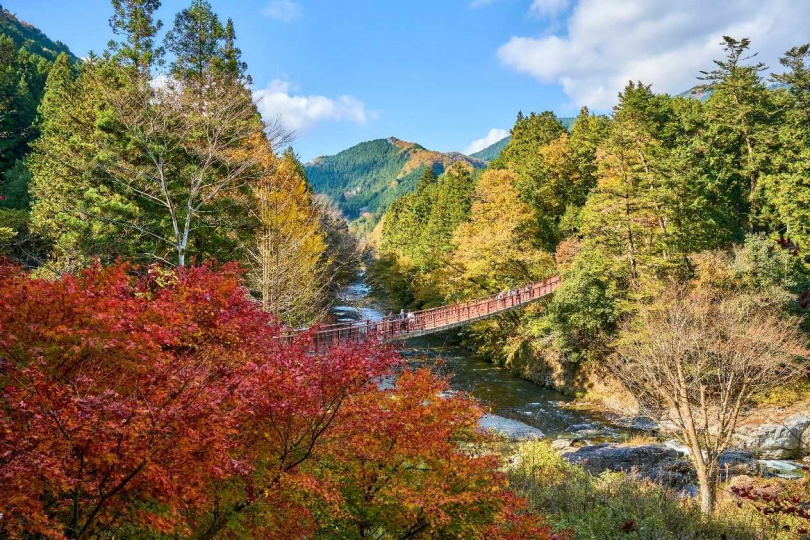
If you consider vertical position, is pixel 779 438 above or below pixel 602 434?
above

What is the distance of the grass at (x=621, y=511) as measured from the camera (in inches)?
287

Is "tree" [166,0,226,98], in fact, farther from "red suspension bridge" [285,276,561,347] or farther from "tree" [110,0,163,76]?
"red suspension bridge" [285,276,561,347]

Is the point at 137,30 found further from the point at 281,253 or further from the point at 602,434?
the point at 602,434

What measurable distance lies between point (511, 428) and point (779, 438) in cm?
903

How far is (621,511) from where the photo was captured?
8062 millimetres

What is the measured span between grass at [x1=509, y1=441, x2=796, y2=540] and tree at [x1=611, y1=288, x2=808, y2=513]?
3.80 feet

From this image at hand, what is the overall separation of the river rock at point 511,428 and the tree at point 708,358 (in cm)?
427

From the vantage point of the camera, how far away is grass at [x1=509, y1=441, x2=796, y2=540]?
7277mm

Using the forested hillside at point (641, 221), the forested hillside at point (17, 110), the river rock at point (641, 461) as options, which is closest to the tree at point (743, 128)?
the forested hillside at point (641, 221)

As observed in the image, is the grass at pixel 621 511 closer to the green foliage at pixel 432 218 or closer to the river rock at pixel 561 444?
the river rock at pixel 561 444

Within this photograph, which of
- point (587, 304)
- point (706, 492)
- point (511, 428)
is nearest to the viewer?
point (706, 492)

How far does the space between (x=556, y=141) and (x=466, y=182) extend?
9167mm

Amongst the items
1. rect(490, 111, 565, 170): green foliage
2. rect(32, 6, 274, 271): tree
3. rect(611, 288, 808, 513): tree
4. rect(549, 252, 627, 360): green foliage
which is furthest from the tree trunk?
rect(490, 111, 565, 170): green foliage

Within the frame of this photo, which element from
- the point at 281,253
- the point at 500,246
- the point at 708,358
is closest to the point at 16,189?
the point at 281,253
